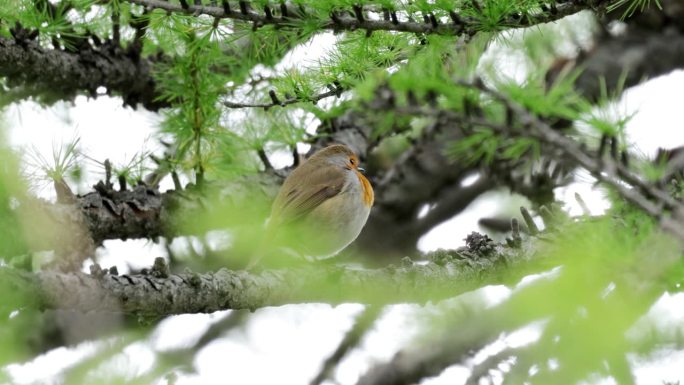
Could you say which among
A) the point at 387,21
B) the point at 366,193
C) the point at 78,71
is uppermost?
the point at 78,71

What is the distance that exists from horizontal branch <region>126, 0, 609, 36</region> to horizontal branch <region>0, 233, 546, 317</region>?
0.91 meters

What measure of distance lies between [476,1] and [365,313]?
233 centimetres

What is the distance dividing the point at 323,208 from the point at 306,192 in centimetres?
18

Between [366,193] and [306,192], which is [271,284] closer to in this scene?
[306,192]

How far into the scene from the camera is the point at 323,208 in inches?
204

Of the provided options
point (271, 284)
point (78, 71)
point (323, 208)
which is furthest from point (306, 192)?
point (271, 284)

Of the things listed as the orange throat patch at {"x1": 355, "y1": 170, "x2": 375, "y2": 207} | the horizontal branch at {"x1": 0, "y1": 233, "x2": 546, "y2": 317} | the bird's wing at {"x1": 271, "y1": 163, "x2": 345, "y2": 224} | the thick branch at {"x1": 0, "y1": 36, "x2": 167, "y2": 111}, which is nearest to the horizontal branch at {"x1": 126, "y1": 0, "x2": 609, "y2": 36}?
the horizontal branch at {"x1": 0, "y1": 233, "x2": 546, "y2": 317}

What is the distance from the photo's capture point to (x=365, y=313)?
4734mm

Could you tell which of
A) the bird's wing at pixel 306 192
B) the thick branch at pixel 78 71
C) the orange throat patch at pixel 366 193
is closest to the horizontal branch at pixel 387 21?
the thick branch at pixel 78 71

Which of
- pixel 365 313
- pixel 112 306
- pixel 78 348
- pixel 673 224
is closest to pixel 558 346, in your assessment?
pixel 673 224

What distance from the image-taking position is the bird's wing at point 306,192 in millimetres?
4867

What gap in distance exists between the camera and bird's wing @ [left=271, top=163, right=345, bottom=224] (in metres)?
4.87

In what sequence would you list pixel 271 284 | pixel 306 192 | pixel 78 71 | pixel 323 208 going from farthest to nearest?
pixel 323 208, pixel 306 192, pixel 78 71, pixel 271 284

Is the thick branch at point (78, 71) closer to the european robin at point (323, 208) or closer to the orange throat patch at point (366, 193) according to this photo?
the european robin at point (323, 208)
